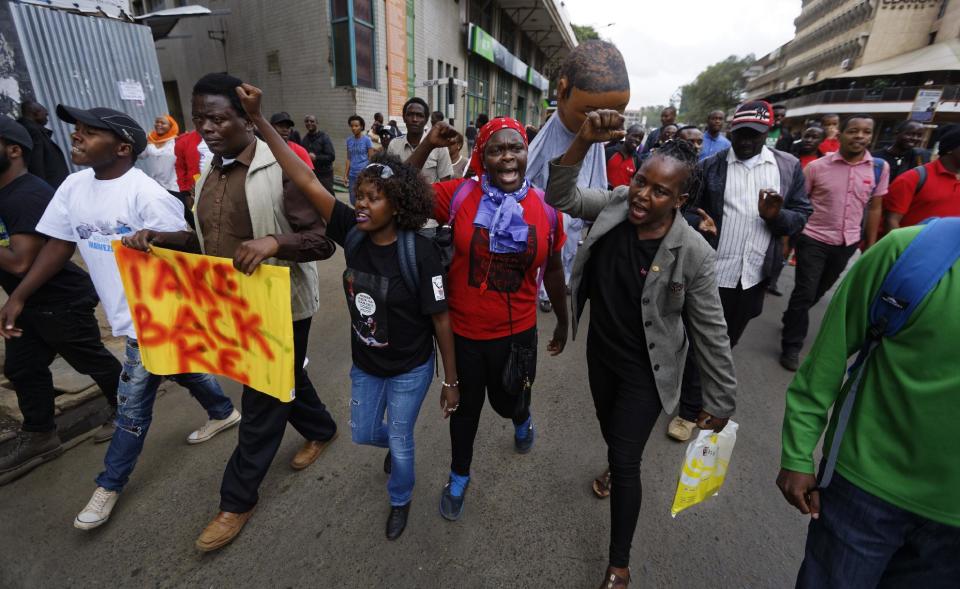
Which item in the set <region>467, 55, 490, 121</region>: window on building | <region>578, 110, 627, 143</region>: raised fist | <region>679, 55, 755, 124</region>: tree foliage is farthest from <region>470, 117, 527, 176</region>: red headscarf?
<region>679, 55, 755, 124</region>: tree foliage

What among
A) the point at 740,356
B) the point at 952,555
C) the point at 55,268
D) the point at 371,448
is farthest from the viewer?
the point at 740,356

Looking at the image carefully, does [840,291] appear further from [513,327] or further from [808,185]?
[808,185]

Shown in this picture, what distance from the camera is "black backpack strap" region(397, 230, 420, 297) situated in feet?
6.34

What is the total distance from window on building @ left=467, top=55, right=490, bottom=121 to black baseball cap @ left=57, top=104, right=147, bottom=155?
1858cm

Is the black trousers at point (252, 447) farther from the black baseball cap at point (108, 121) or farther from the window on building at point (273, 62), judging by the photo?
the window on building at point (273, 62)

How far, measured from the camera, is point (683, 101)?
315 ft

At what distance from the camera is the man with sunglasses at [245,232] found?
1.95 meters

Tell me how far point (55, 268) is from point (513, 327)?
238 centimetres

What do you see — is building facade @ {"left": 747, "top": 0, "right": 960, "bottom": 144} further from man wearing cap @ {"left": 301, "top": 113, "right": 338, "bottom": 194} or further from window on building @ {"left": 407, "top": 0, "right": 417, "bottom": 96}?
man wearing cap @ {"left": 301, "top": 113, "right": 338, "bottom": 194}

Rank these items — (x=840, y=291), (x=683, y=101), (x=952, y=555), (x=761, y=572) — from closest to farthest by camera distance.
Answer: (x=952, y=555)
(x=840, y=291)
(x=761, y=572)
(x=683, y=101)

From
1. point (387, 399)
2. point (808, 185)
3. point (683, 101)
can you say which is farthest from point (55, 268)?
point (683, 101)

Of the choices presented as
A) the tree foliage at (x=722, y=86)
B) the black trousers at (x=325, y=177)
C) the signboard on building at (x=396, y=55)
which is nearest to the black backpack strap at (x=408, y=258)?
the black trousers at (x=325, y=177)

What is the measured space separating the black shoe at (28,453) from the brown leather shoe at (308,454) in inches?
59.5

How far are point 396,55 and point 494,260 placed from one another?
12981mm
